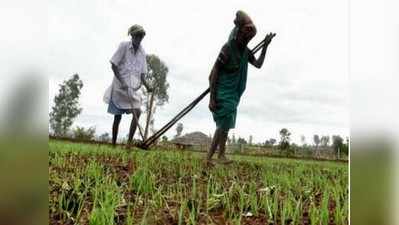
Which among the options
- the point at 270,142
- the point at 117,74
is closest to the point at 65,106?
the point at 117,74

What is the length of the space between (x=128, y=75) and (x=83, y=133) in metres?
0.33

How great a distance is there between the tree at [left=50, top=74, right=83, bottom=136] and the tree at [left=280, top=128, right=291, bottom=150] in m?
0.91

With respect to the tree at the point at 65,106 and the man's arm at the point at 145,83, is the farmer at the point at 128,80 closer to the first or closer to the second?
the man's arm at the point at 145,83

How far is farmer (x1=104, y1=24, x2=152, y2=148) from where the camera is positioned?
3.07 metres

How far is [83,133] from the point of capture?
3074 millimetres

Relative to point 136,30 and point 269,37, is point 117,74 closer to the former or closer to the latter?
point 136,30

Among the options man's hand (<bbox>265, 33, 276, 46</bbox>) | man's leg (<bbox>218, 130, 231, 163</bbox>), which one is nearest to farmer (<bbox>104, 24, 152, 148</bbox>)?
man's leg (<bbox>218, 130, 231, 163</bbox>)

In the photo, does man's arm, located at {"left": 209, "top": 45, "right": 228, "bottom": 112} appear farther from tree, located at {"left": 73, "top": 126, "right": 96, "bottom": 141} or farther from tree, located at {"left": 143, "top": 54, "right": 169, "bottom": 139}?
tree, located at {"left": 73, "top": 126, "right": 96, "bottom": 141}

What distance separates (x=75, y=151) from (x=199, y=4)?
85cm

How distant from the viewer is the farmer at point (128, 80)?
Result: 10.1 feet

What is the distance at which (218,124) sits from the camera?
10.3 ft
